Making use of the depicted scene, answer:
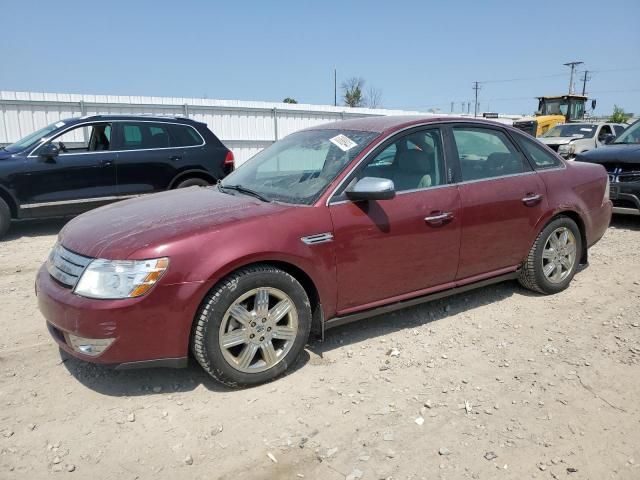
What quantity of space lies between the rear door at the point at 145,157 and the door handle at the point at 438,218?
552cm

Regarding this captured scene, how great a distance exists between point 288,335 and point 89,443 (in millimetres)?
1255

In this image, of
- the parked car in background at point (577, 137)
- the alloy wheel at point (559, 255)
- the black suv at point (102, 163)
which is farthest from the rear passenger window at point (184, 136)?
the parked car in background at point (577, 137)

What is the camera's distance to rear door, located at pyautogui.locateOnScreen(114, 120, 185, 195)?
7.82m

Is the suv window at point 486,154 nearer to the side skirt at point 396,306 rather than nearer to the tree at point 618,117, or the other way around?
the side skirt at point 396,306

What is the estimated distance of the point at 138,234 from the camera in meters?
3.00

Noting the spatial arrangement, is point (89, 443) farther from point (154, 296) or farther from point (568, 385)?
point (568, 385)

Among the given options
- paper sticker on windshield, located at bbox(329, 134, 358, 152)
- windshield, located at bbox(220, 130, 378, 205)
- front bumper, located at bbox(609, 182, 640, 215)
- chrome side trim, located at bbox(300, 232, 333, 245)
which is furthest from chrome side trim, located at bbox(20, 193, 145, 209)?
front bumper, located at bbox(609, 182, 640, 215)

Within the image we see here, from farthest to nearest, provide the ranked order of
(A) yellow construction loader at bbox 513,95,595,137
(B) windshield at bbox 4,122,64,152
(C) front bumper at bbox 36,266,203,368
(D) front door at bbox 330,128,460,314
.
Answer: (A) yellow construction loader at bbox 513,95,595,137 → (B) windshield at bbox 4,122,64,152 → (D) front door at bbox 330,128,460,314 → (C) front bumper at bbox 36,266,203,368

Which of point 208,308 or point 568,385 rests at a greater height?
point 208,308

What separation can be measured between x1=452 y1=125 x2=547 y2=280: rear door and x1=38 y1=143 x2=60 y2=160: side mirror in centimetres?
582

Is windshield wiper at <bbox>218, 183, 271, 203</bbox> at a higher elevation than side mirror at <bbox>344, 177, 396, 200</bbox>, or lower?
lower

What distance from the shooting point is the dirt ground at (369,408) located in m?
2.51

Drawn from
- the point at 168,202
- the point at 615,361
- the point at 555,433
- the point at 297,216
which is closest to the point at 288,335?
the point at 297,216

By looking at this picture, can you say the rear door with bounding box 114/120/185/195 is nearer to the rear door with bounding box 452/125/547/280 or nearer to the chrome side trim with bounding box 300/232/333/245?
the rear door with bounding box 452/125/547/280
